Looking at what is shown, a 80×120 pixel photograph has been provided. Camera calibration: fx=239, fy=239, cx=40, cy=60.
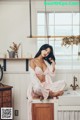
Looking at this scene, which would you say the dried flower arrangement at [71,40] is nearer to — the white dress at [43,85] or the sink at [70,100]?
the white dress at [43,85]

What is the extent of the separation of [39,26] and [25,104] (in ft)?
5.29

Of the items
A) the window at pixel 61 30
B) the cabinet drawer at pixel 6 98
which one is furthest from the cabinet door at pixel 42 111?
the window at pixel 61 30

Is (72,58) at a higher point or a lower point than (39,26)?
lower

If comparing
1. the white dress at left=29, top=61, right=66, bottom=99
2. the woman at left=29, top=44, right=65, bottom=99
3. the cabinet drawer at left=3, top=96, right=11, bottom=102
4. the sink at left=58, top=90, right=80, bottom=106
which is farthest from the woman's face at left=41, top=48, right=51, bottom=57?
the cabinet drawer at left=3, top=96, right=11, bottom=102

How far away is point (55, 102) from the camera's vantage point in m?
3.94

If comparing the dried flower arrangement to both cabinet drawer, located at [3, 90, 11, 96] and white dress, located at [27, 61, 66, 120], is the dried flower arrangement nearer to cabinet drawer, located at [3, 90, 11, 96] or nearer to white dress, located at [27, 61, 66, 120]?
white dress, located at [27, 61, 66, 120]

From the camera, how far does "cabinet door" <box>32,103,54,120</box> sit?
397cm

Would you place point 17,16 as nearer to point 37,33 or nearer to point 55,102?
point 37,33

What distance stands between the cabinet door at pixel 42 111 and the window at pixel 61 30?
1.17m

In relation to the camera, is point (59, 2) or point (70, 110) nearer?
point (70, 110)

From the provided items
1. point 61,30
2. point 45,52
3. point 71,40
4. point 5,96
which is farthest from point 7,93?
point 61,30

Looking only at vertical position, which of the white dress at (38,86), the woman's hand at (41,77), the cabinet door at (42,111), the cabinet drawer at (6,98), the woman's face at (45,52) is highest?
the woman's face at (45,52)

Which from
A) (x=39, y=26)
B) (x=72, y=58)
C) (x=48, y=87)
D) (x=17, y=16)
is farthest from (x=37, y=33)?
(x=48, y=87)

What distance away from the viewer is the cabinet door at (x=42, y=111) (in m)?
3.97
